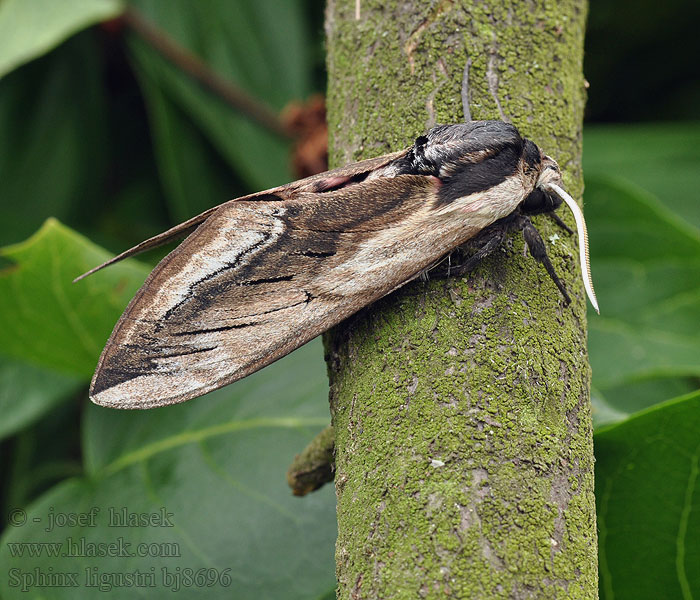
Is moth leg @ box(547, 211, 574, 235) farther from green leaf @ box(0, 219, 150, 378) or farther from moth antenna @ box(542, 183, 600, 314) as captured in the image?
green leaf @ box(0, 219, 150, 378)

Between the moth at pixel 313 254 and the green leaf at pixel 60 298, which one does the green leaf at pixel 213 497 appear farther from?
the moth at pixel 313 254

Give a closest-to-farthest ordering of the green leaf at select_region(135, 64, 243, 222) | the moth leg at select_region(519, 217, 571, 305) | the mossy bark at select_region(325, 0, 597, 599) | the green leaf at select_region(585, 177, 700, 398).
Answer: the mossy bark at select_region(325, 0, 597, 599) → the moth leg at select_region(519, 217, 571, 305) → the green leaf at select_region(585, 177, 700, 398) → the green leaf at select_region(135, 64, 243, 222)

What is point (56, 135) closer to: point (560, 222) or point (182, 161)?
point (182, 161)

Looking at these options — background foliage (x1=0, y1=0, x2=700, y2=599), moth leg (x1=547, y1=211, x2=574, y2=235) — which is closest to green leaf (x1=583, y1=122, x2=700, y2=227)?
background foliage (x1=0, y1=0, x2=700, y2=599)

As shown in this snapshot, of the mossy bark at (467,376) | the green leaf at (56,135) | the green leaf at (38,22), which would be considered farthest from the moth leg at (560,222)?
the green leaf at (56,135)

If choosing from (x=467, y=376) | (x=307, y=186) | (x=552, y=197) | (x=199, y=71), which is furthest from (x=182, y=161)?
(x=467, y=376)

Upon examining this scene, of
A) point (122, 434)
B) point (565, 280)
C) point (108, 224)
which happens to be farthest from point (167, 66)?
point (565, 280)
